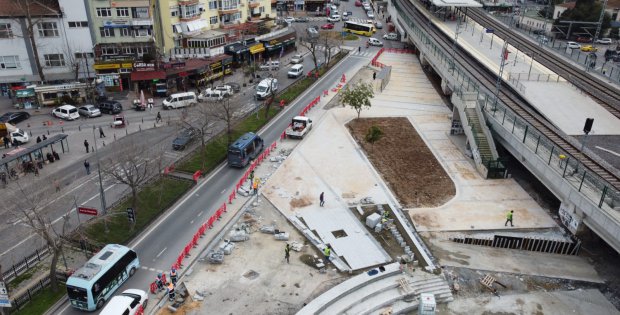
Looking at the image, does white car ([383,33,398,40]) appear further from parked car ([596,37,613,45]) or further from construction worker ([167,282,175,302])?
construction worker ([167,282,175,302])

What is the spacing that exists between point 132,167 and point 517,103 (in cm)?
4125

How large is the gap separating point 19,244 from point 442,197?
36.1 metres

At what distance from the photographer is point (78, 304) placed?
29.2m

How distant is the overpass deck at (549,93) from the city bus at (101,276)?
39307 millimetres

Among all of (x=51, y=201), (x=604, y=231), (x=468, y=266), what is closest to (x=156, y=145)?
(x=51, y=201)

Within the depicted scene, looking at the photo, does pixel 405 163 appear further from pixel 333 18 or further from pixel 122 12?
pixel 333 18

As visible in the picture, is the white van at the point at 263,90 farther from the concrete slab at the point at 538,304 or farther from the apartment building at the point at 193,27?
the concrete slab at the point at 538,304

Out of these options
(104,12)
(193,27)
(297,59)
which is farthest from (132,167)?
(297,59)

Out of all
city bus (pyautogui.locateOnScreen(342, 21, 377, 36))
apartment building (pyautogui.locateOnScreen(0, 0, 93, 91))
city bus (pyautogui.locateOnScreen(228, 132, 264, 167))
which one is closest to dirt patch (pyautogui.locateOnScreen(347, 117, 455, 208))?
city bus (pyautogui.locateOnScreen(228, 132, 264, 167))

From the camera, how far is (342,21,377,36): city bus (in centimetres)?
10944

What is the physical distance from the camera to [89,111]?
60.2m

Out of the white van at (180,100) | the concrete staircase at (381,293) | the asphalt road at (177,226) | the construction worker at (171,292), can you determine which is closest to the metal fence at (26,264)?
the asphalt road at (177,226)

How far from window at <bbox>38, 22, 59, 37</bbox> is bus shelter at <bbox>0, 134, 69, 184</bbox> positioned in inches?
966

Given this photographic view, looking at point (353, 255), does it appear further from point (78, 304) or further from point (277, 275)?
point (78, 304)
